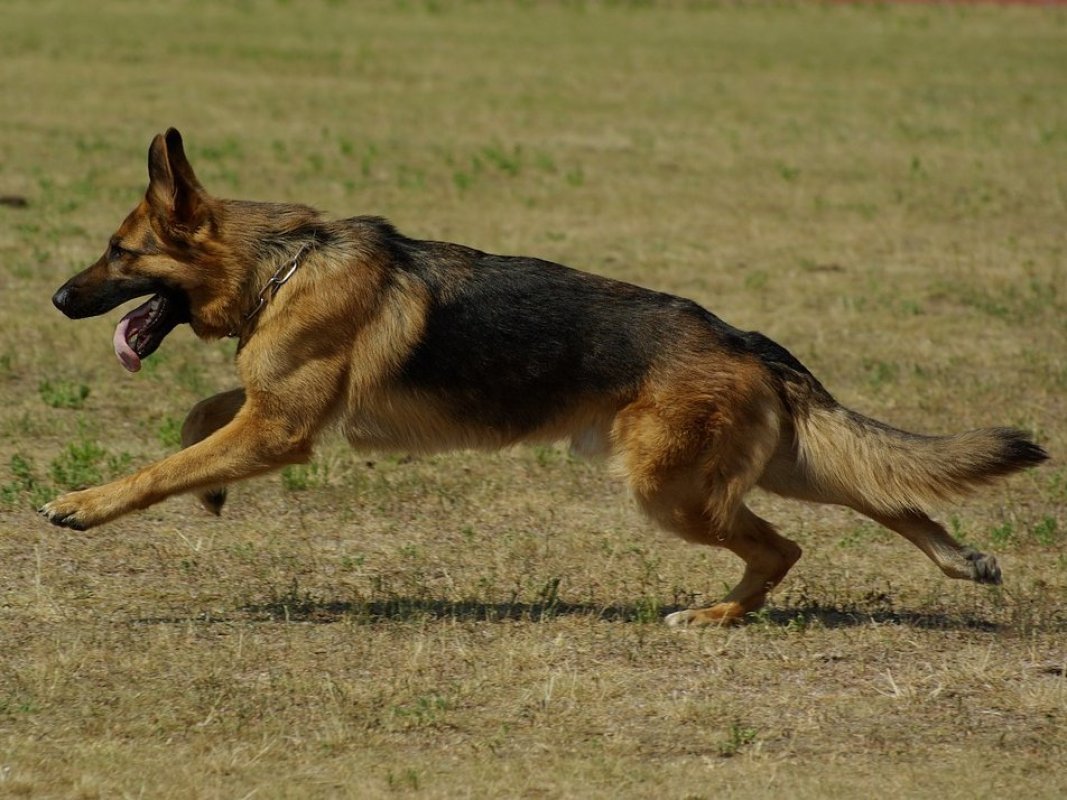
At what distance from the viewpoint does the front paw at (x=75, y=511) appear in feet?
20.4

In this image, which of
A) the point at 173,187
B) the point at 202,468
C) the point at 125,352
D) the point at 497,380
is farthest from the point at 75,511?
the point at 497,380

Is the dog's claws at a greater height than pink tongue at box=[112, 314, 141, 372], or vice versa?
pink tongue at box=[112, 314, 141, 372]

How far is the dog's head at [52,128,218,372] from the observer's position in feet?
21.2

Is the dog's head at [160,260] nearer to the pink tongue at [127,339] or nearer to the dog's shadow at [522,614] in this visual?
the pink tongue at [127,339]

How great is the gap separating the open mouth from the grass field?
0.89 m

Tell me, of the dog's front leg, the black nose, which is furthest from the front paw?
the black nose

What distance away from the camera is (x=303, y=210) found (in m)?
6.93

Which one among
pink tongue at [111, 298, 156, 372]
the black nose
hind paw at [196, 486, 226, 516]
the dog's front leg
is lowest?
hind paw at [196, 486, 226, 516]

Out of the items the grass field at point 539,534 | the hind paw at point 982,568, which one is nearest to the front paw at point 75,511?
the grass field at point 539,534

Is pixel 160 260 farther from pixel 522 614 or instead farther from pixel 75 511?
pixel 522 614

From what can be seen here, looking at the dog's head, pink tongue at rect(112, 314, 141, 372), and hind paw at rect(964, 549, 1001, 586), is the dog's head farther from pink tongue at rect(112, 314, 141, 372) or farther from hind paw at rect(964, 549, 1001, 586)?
hind paw at rect(964, 549, 1001, 586)

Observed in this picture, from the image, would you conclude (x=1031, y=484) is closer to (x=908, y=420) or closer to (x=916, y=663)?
(x=908, y=420)

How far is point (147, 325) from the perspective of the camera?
262 inches

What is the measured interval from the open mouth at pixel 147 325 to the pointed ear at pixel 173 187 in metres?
0.30
